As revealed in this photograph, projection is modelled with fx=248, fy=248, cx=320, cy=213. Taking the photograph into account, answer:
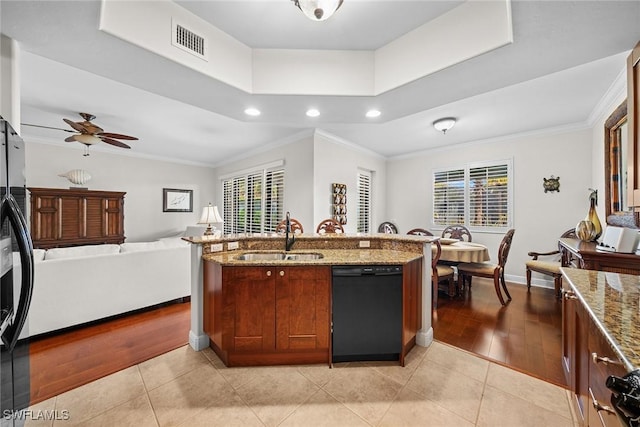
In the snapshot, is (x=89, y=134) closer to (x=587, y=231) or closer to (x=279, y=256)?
(x=279, y=256)

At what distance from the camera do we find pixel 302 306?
2.02 metres

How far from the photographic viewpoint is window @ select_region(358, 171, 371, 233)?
5.27 m

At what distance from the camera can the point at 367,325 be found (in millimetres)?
2031

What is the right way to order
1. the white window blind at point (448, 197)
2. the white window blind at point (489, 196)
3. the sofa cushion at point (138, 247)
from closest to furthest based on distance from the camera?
1. the sofa cushion at point (138, 247)
2. the white window blind at point (489, 196)
3. the white window blind at point (448, 197)

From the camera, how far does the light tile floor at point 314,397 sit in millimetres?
1523

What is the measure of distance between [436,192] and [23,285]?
5.56 metres

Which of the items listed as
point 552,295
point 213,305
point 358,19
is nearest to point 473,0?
point 358,19

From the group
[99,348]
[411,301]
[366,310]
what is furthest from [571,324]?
[99,348]

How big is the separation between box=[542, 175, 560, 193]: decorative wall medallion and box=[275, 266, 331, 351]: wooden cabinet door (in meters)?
4.11

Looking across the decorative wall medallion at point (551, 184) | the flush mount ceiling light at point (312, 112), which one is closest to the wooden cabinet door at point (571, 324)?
the flush mount ceiling light at point (312, 112)

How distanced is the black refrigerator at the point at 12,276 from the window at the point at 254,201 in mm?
3515

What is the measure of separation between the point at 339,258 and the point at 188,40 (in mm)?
1997

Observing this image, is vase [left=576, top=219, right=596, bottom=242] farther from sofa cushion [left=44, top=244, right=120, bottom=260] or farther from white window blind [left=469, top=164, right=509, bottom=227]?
sofa cushion [left=44, top=244, right=120, bottom=260]

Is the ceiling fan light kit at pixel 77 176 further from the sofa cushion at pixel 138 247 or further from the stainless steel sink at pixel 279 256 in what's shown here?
the stainless steel sink at pixel 279 256
